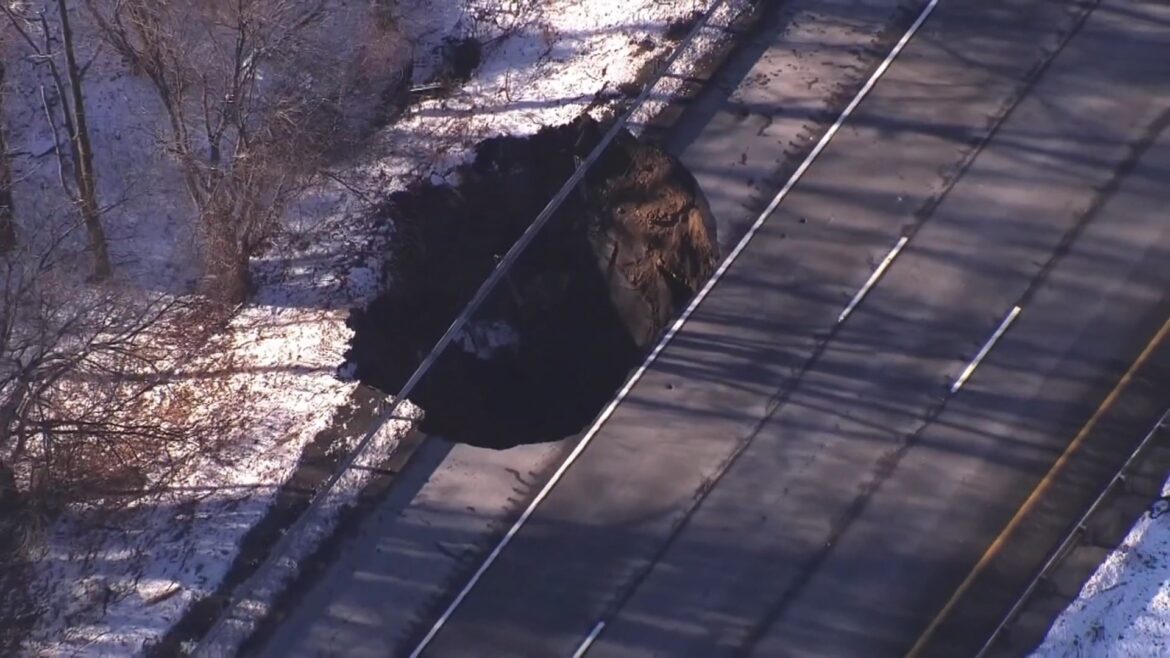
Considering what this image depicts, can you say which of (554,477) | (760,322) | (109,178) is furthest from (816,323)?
(109,178)

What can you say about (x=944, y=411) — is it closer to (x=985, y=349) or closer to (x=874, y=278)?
(x=985, y=349)

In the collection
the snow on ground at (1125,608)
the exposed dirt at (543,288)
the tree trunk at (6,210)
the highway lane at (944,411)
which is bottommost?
the snow on ground at (1125,608)

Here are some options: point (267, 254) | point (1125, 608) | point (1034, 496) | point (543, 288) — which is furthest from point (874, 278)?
point (267, 254)

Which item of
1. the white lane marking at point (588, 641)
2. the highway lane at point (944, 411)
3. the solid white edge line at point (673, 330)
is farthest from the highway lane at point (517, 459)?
the highway lane at point (944, 411)

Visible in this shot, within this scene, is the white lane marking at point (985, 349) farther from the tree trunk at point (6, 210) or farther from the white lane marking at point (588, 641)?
the tree trunk at point (6, 210)

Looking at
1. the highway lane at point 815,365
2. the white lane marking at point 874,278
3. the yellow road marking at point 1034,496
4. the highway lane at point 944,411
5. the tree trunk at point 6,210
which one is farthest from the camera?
the tree trunk at point 6,210

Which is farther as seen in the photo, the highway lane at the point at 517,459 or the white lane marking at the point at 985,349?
the white lane marking at the point at 985,349
